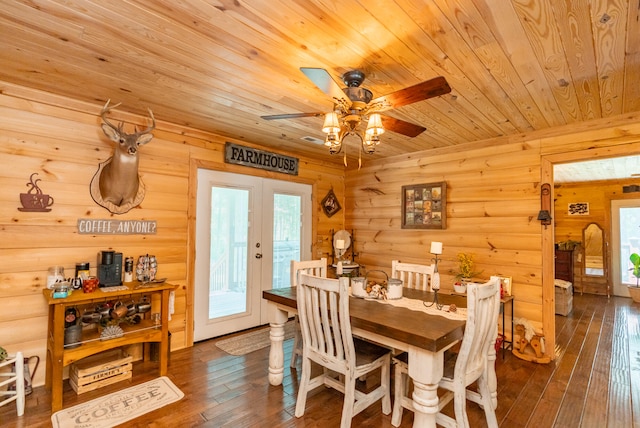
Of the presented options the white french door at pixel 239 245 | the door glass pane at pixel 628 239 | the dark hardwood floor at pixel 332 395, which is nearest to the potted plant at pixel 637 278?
the door glass pane at pixel 628 239

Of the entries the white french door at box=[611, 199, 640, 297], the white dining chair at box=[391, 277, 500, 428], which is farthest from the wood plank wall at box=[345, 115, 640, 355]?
the white french door at box=[611, 199, 640, 297]

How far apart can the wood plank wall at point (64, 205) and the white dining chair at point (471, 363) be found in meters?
2.36

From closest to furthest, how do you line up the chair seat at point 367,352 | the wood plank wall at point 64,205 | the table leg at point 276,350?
1. the chair seat at point 367,352
2. the wood plank wall at point 64,205
3. the table leg at point 276,350

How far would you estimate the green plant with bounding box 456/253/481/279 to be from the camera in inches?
142

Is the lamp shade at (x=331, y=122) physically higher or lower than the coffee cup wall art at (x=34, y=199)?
higher

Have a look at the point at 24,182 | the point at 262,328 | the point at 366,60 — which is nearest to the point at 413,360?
the point at 366,60

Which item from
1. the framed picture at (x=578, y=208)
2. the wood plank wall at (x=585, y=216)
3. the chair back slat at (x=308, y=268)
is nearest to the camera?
the chair back slat at (x=308, y=268)

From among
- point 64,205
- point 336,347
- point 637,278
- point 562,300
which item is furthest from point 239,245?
point 637,278

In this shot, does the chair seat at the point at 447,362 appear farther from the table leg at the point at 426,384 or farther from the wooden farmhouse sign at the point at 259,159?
the wooden farmhouse sign at the point at 259,159

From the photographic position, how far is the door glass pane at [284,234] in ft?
14.1

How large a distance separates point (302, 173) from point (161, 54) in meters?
2.75

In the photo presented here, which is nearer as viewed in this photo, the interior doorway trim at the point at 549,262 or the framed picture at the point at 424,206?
the interior doorway trim at the point at 549,262

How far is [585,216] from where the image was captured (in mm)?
6766

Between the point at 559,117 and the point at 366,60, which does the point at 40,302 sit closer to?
the point at 366,60
